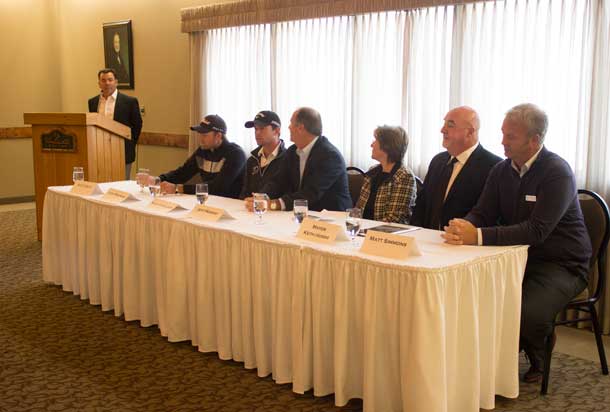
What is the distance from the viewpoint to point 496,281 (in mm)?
2725

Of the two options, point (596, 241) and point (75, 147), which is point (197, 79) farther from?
point (596, 241)

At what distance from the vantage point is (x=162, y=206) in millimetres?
3893

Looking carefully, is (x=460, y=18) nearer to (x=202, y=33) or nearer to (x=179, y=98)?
(x=202, y=33)

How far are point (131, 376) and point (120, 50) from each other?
579cm

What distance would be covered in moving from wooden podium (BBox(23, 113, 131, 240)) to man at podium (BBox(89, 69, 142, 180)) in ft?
1.43

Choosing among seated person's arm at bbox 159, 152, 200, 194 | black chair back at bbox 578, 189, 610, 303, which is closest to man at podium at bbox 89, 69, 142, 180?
seated person's arm at bbox 159, 152, 200, 194

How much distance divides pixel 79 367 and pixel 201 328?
63 centimetres

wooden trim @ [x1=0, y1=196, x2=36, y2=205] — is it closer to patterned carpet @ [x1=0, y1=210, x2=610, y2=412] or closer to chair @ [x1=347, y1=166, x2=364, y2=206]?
patterned carpet @ [x1=0, y1=210, x2=610, y2=412]

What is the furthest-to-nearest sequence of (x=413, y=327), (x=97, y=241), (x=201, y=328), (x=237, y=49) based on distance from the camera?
1. (x=237, y=49)
2. (x=97, y=241)
3. (x=201, y=328)
4. (x=413, y=327)

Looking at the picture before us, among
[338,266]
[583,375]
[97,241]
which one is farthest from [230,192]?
[583,375]

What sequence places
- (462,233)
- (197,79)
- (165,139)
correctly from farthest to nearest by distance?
(165,139) < (197,79) < (462,233)

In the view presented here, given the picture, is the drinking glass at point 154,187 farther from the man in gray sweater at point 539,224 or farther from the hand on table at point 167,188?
the man in gray sweater at point 539,224

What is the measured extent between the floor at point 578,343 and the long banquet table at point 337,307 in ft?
3.01

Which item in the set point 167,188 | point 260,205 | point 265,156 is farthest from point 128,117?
point 260,205
